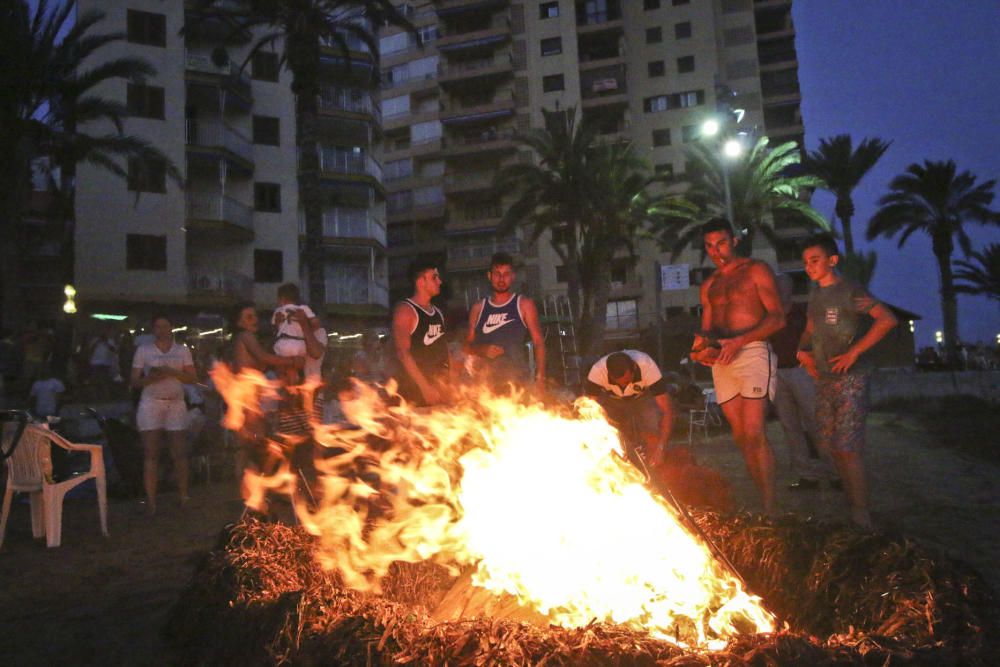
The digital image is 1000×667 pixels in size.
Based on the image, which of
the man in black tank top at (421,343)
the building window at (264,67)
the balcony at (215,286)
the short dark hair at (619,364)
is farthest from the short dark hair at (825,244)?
the building window at (264,67)

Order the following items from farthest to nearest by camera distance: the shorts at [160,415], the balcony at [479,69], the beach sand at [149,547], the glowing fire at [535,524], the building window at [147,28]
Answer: the balcony at [479,69] → the building window at [147,28] → the shorts at [160,415] → the beach sand at [149,547] → the glowing fire at [535,524]

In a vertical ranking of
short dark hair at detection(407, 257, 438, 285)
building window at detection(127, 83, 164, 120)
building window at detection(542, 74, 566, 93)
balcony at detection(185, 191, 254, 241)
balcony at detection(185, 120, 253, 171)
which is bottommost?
short dark hair at detection(407, 257, 438, 285)

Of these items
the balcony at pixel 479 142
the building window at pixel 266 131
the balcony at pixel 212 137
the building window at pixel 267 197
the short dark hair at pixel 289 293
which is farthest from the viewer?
the balcony at pixel 479 142

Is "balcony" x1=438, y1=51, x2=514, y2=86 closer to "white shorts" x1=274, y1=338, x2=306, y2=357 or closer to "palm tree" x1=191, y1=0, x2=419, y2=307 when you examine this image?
"palm tree" x1=191, y1=0, x2=419, y2=307

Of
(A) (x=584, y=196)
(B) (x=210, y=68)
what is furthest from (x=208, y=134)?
(A) (x=584, y=196)

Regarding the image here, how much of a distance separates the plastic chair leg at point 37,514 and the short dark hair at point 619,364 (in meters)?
4.91

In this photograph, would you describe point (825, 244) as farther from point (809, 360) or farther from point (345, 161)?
point (345, 161)

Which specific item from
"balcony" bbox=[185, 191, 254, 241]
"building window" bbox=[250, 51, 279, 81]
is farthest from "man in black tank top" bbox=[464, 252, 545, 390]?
"building window" bbox=[250, 51, 279, 81]

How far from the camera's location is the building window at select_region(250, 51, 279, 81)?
3403 centimetres

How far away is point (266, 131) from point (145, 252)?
30.5 ft

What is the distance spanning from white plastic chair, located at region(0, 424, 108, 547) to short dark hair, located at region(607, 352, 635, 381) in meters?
4.21

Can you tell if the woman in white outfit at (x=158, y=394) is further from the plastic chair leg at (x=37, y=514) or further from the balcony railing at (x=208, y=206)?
the balcony railing at (x=208, y=206)

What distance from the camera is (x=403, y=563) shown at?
3449 millimetres

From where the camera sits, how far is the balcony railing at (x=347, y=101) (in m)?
36.4
